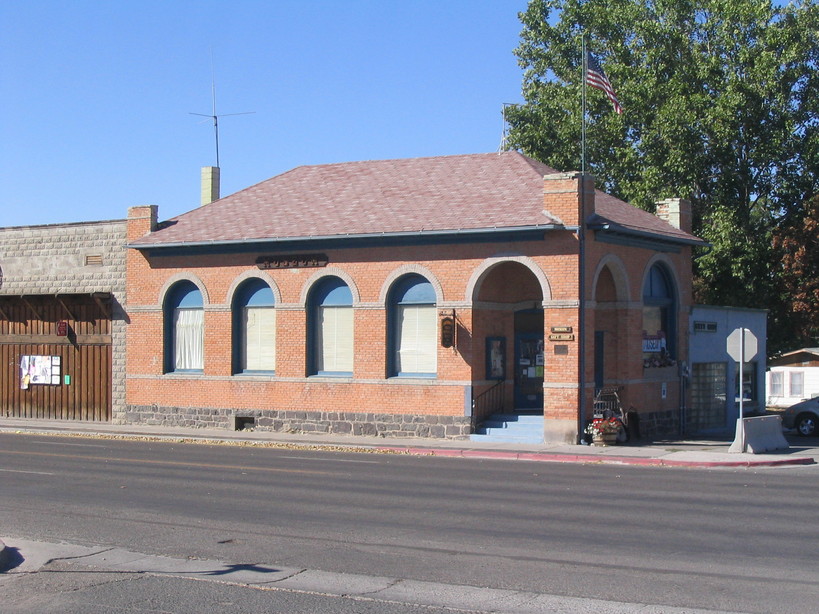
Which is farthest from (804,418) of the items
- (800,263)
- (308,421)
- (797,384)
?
(797,384)

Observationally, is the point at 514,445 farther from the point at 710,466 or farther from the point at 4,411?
the point at 4,411

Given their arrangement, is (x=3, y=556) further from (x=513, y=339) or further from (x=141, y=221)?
(x=141, y=221)

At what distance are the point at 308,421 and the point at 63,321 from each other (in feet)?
32.0

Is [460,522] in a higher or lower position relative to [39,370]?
lower

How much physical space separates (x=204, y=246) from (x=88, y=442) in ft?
21.4

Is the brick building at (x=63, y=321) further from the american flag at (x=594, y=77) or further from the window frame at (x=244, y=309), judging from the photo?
the american flag at (x=594, y=77)

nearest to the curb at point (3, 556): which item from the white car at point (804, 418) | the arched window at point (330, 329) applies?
the arched window at point (330, 329)

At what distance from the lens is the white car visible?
103ft

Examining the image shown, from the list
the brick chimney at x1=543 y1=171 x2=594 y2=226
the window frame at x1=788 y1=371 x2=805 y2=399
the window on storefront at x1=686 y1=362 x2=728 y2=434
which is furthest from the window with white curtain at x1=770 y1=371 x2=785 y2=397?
the brick chimney at x1=543 y1=171 x2=594 y2=226

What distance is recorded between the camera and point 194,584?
1012 cm

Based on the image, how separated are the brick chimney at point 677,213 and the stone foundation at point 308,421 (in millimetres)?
10430

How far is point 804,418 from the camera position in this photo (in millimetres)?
31578

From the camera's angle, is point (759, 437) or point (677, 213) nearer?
point (759, 437)

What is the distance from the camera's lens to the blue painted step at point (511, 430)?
2670 cm
